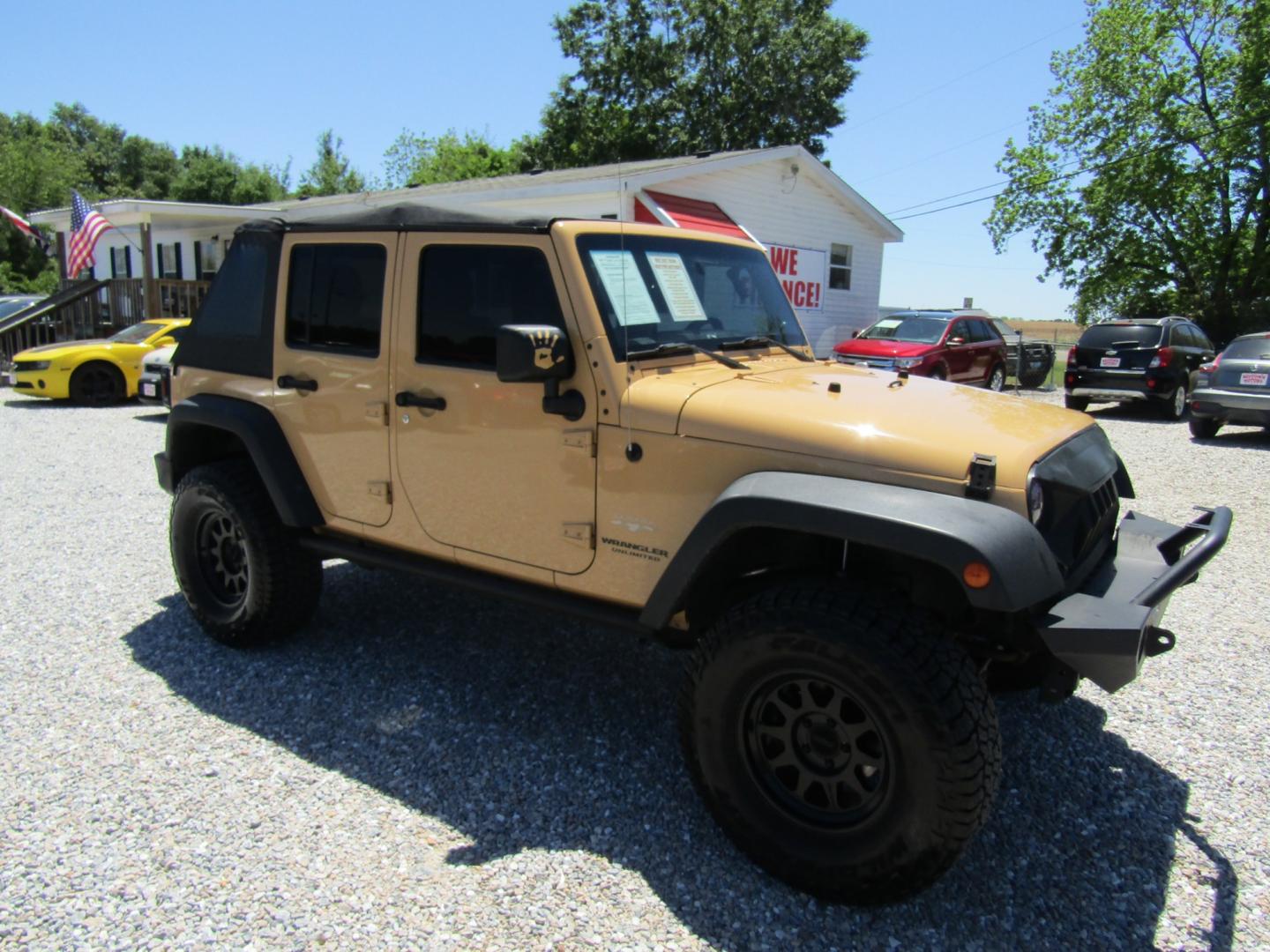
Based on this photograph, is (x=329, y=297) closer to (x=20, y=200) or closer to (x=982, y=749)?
(x=982, y=749)

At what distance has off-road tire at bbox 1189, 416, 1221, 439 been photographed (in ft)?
37.5

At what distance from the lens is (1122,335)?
13.7 meters

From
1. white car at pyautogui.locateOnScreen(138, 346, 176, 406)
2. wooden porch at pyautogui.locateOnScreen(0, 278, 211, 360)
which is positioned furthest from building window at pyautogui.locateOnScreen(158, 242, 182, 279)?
white car at pyautogui.locateOnScreen(138, 346, 176, 406)

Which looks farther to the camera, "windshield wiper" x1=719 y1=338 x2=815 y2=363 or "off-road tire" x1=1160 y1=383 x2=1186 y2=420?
"off-road tire" x1=1160 y1=383 x2=1186 y2=420

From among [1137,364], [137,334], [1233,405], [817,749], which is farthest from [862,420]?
[137,334]

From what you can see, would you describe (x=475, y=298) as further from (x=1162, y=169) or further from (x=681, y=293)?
(x=1162, y=169)

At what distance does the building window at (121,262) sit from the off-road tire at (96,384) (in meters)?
14.4

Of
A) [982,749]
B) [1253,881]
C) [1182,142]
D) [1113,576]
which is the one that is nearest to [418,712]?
[982,749]

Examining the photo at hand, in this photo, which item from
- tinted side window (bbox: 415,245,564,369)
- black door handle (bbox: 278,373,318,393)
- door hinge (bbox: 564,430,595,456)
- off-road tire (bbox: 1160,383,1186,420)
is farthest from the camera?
off-road tire (bbox: 1160,383,1186,420)

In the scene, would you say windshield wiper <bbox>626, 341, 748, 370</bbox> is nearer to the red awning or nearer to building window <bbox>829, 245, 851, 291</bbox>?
the red awning

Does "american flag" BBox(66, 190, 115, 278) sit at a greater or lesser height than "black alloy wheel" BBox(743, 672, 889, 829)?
greater

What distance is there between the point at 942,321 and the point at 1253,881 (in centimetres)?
1360

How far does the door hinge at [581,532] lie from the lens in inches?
117

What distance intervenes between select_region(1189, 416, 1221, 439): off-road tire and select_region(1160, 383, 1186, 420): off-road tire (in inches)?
76.0
